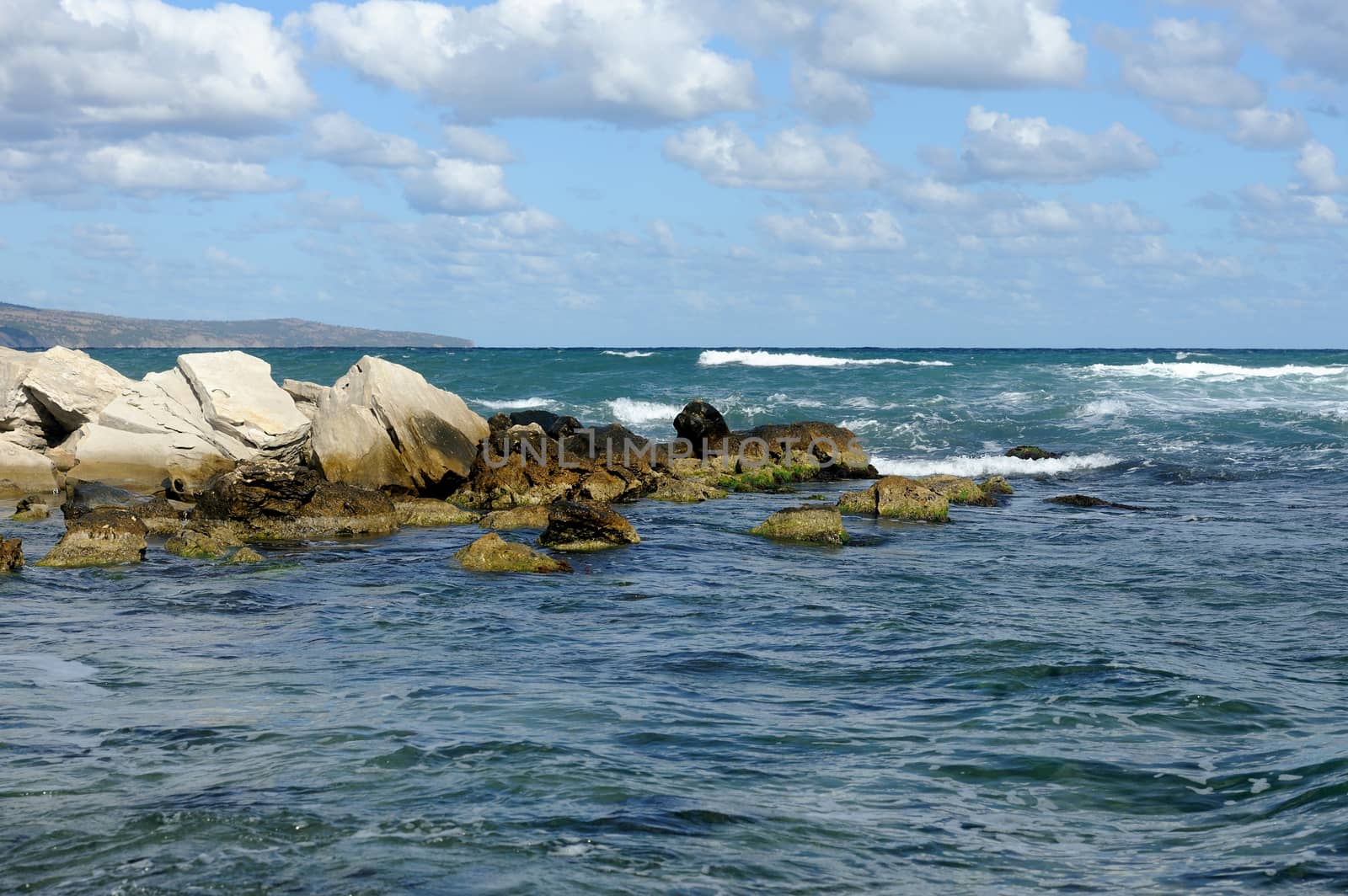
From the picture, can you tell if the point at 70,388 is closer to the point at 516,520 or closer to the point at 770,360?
the point at 516,520

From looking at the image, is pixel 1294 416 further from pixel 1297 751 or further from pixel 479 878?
pixel 479 878

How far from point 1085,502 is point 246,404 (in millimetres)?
13748

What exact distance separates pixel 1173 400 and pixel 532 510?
27.4m

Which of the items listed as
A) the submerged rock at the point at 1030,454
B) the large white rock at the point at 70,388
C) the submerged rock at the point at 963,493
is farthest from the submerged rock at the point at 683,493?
the large white rock at the point at 70,388

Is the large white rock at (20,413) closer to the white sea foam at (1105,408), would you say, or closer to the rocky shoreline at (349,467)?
the rocky shoreline at (349,467)

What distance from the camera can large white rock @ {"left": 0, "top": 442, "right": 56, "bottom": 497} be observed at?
21.3 meters

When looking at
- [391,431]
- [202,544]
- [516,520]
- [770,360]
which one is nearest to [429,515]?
[516,520]

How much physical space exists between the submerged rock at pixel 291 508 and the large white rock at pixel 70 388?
7.40m

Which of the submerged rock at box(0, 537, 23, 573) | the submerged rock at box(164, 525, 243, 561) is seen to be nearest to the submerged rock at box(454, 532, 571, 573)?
the submerged rock at box(164, 525, 243, 561)

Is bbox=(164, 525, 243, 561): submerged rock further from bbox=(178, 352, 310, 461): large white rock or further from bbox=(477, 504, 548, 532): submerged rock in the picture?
bbox=(178, 352, 310, 461): large white rock

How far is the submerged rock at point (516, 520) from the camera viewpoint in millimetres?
16969

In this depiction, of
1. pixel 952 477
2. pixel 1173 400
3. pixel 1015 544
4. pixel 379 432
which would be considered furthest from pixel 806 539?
pixel 1173 400

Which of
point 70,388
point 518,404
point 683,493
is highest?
point 70,388

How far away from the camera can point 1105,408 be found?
35.8 meters
